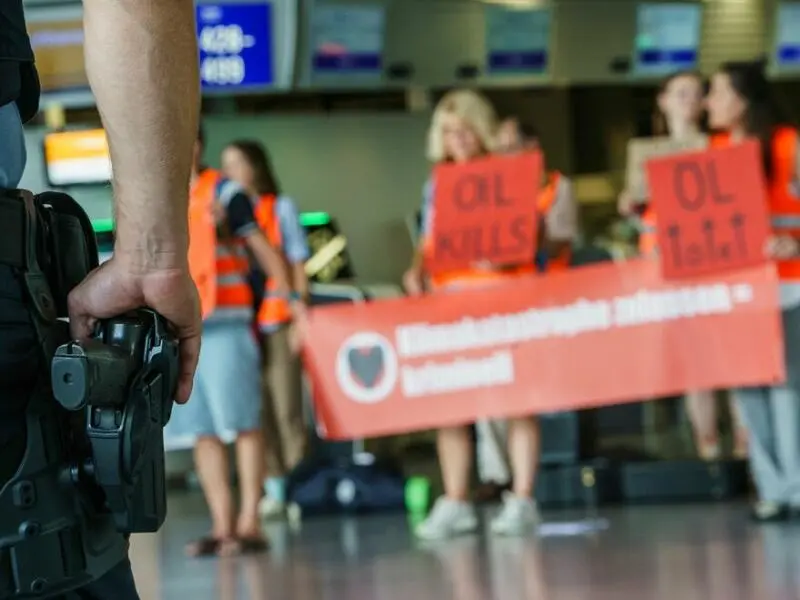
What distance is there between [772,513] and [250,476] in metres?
2.26

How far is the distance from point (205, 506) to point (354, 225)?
11.3ft

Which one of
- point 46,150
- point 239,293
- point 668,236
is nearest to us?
point 239,293

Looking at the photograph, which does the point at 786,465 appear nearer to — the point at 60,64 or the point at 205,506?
the point at 205,506

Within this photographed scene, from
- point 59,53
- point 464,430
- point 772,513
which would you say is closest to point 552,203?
point 464,430

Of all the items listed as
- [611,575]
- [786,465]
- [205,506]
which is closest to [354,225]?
[205,506]

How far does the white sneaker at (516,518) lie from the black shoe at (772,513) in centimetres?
98

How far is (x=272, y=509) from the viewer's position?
9.46 metres

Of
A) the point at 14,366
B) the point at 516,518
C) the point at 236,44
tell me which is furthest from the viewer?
the point at 236,44

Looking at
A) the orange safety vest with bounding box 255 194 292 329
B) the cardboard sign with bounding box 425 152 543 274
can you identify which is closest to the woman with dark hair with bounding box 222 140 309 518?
the orange safety vest with bounding box 255 194 292 329

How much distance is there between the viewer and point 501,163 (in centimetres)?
828

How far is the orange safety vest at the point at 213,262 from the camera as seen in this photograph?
746 cm

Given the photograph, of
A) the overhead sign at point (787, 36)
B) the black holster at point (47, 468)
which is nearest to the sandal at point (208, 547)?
the black holster at point (47, 468)

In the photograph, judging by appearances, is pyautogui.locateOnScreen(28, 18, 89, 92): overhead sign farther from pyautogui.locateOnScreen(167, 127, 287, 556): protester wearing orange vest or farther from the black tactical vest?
the black tactical vest

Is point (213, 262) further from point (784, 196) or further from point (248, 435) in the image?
point (784, 196)
